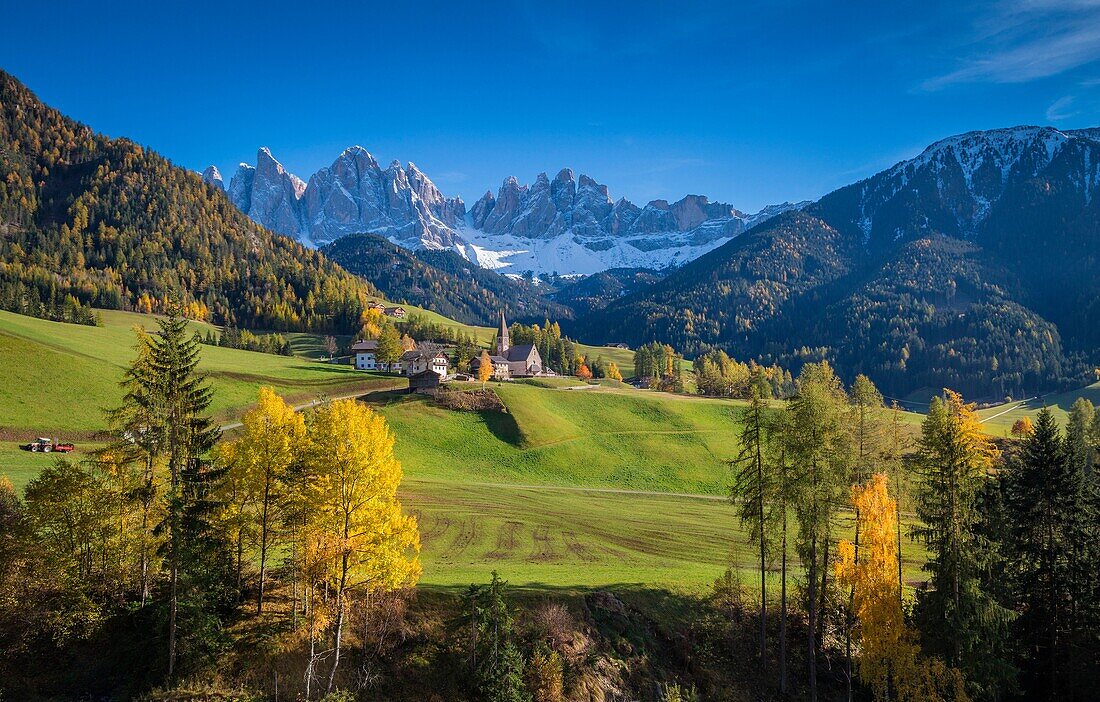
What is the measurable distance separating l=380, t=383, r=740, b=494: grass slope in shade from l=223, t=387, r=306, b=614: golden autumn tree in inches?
1692

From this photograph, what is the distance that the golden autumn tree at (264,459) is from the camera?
89.1ft

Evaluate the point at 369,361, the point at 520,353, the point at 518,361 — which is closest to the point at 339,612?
the point at 369,361

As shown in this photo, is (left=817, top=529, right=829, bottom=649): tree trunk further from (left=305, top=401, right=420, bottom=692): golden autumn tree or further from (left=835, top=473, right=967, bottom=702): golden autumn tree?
(left=305, top=401, right=420, bottom=692): golden autumn tree

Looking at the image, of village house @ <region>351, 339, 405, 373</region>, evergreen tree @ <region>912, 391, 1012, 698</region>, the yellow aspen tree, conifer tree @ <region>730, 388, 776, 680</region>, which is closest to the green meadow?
conifer tree @ <region>730, 388, 776, 680</region>

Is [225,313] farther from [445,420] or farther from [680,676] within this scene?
[680,676]

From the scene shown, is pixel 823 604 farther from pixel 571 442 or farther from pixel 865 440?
pixel 571 442

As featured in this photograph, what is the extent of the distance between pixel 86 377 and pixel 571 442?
68340 mm

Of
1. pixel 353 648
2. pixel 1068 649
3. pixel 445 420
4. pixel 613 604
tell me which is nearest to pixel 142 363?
pixel 353 648

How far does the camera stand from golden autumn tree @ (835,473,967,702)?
30.7 metres

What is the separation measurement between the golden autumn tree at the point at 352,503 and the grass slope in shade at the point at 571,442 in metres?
44.8

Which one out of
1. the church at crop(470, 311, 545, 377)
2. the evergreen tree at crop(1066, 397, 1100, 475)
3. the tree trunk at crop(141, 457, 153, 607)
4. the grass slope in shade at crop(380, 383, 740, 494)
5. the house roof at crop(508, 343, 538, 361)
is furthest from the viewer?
the house roof at crop(508, 343, 538, 361)

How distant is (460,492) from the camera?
6344 cm

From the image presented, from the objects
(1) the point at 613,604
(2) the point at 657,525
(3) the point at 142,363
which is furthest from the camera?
(2) the point at 657,525

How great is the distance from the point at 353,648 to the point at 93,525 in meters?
13.3
